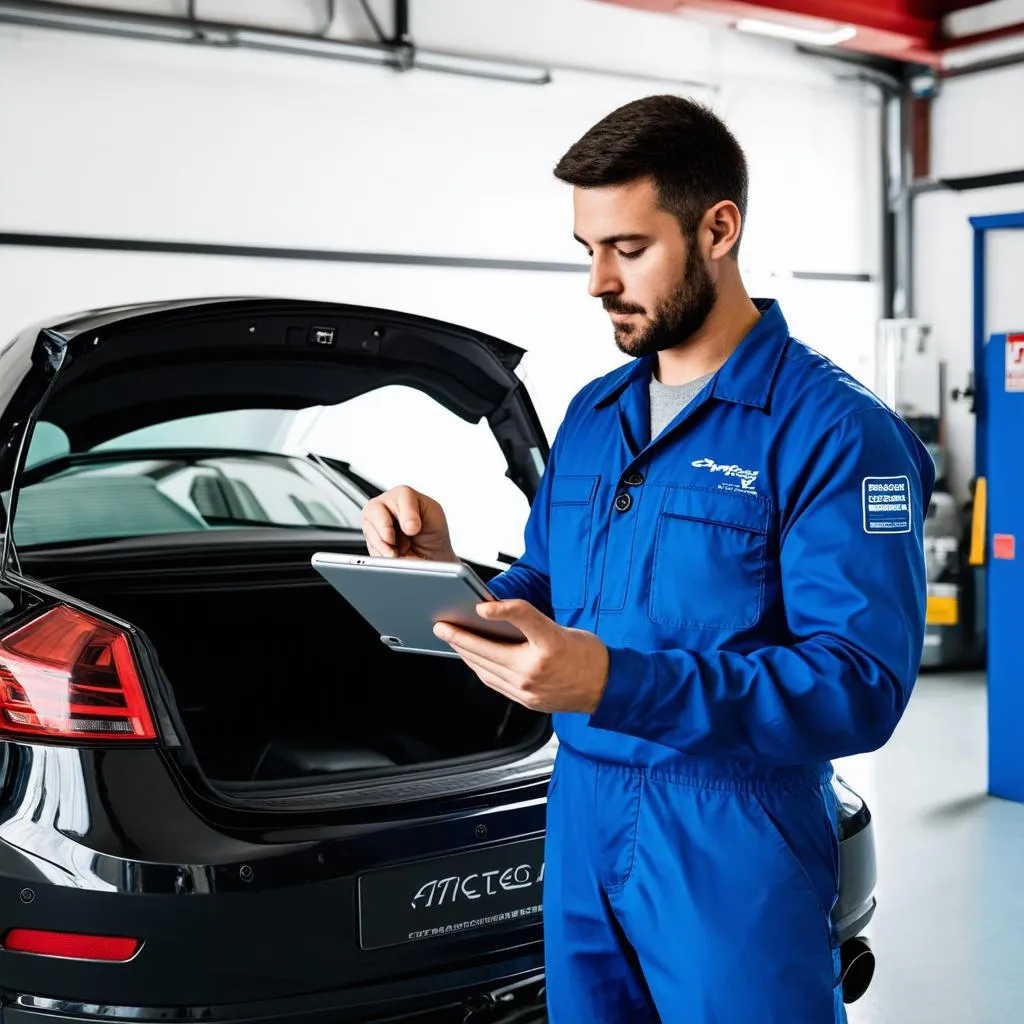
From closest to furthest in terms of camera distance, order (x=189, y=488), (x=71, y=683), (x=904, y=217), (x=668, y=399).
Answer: (x=668, y=399) < (x=71, y=683) < (x=189, y=488) < (x=904, y=217)

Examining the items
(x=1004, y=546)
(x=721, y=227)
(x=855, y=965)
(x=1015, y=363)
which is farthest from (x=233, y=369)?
(x=1004, y=546)

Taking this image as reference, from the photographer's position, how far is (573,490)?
4.96ft

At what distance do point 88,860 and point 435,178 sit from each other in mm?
5205

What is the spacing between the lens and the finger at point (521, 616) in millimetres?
1110

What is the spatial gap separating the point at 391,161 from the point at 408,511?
499 centimetres

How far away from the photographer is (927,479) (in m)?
1.43

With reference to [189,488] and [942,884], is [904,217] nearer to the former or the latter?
[942,884]

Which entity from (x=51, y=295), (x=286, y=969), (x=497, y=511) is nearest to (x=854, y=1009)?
(x=286, y=969)

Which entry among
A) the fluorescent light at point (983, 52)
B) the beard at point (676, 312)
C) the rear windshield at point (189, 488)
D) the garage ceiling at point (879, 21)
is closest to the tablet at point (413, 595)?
the beard at point (676, 312)

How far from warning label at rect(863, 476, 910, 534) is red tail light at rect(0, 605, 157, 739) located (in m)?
0.96

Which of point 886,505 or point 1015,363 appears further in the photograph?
point 1015,363

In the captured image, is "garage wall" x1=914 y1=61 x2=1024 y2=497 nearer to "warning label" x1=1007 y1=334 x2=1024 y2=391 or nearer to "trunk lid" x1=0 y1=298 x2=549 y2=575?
"warning label" x1=1007 y1=334 x2=1024 y2=391

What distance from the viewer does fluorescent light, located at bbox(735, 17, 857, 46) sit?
6.15 meters

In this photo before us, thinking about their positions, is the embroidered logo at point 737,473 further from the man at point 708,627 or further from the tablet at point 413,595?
the tablet at point 413,595
